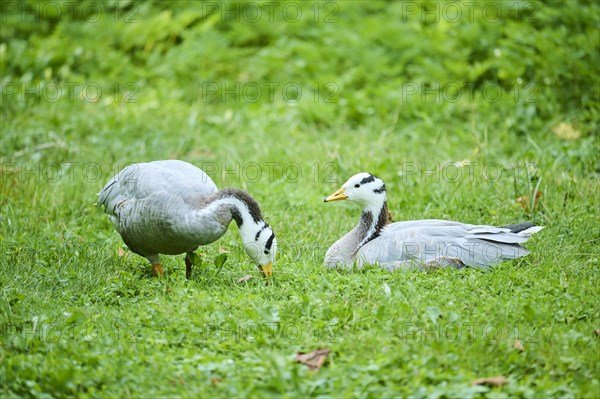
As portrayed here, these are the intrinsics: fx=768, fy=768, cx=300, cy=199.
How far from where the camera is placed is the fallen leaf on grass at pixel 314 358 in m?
4.36

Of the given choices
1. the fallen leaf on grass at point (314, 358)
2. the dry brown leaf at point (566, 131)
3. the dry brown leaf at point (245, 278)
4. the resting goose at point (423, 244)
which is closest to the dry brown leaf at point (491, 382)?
the fallen leaf on grass at point (314, 358)

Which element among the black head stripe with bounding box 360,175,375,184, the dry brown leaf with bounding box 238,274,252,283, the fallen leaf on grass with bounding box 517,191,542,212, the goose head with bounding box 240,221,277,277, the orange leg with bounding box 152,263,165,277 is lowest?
the orange leg with bounding box 152,263,165,277

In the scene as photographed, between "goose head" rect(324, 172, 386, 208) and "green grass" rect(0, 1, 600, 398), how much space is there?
0.53 m

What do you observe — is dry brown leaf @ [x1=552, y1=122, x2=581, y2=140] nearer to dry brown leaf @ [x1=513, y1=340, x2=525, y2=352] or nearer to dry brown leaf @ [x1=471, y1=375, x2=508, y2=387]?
dry brown leaf @ [x1=513, y1=340, x2=525, y2=352]

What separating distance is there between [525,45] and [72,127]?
5604mm

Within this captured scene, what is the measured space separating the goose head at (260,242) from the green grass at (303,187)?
0.69 ft

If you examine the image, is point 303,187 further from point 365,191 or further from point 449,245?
point 449,245

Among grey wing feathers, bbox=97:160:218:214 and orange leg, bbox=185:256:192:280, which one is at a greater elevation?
grey wing feathers, bbox=97:160:218:214

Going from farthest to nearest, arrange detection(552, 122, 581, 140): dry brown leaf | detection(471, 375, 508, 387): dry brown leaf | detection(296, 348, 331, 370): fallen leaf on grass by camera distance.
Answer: detection(552, 122, 581, 140): dry brown leaf < detection(296, 348, 331, 370): fallen leaf on grass < detection(471, 375, 508, 387): dry brown leaf

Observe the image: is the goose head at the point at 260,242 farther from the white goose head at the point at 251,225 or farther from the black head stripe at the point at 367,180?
the black head stripe at the point at 367,180

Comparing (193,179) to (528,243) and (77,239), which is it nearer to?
(77,239)

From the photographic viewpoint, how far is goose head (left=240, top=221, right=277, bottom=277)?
5359mm

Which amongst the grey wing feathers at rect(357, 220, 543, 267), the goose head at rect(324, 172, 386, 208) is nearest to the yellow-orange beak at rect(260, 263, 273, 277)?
the grey wing feathers at rect(357, 220, 543, 267)

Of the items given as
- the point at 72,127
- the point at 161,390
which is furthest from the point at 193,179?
the point at 72,127
